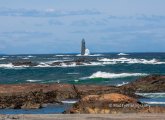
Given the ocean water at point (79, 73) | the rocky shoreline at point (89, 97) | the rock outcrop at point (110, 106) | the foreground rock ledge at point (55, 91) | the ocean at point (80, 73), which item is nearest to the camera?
the rock outcrop at point (110, 106)

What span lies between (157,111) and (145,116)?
3.35 m

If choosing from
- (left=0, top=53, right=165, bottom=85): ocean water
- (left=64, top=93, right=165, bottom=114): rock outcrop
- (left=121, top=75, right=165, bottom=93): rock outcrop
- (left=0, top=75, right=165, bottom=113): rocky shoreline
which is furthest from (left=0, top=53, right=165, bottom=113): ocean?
(left=64, top=93, right=165, bottom=114): rock outcrop

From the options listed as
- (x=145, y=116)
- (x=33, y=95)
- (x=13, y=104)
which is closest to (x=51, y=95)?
(x=33, y=95)

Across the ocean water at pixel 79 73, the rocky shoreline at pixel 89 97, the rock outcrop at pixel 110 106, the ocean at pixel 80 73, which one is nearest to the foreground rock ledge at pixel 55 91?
the rocky shoreline at pixel 89 97

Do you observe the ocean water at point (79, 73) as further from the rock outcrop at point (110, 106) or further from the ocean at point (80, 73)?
the rock outcrop at point (110, 106)

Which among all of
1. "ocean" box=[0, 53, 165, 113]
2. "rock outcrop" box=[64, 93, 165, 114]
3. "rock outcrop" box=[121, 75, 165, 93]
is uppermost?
"rock outcrop" box=[64, 93, 165, 114]

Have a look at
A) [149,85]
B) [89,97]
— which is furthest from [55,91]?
[89,97]

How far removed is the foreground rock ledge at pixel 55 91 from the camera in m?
31.6

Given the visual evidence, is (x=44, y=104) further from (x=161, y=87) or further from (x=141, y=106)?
(x=161, y=87)

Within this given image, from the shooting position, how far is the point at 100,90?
40.5 meters

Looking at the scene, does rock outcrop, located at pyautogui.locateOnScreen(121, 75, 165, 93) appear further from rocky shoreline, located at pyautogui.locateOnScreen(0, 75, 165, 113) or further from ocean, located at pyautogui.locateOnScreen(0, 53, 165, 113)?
ocean, located at pyautogui.locateOnScreen(0, 53, 165, 113)

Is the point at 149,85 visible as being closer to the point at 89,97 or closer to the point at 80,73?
the point at 89,97

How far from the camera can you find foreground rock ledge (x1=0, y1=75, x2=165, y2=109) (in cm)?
3161

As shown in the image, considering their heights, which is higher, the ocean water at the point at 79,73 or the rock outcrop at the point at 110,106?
the rock outcrop at the point at 110,106
